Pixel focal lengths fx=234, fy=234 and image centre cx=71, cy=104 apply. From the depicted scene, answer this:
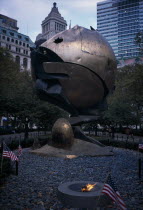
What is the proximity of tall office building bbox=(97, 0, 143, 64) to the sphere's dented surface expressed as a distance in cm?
13328

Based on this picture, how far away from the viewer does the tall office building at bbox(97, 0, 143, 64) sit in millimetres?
145125

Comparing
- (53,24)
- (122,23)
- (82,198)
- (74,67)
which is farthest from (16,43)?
(122,23)

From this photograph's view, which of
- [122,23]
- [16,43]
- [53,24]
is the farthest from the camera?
[53,24]

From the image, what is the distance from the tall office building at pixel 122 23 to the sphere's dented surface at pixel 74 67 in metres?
133

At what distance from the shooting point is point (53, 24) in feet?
521

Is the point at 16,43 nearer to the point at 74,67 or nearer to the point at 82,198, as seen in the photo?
the point at 74,67

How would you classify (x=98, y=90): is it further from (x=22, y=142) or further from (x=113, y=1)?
(x=113, y=1)

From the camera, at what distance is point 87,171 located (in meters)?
12.2

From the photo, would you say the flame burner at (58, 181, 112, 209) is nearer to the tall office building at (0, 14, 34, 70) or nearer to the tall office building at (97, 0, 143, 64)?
the tall office building at (0, 14, 34, 70)

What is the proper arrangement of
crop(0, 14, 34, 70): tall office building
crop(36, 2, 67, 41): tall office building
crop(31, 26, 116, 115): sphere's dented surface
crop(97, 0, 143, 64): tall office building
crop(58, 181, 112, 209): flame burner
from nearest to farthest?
crop(58, 181, 112, 209): flame burner < crop(31, 26, 116, 115): sphere's dented surface < crop(0, 14, 34, 70): tall office building < crop(97, 0, 143, 64): tall office building < crop(36, 2, 67, 41): tall office building

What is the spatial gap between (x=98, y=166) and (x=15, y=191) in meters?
5.85

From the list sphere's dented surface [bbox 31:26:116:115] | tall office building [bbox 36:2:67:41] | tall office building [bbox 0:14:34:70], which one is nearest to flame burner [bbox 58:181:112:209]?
sphere's dented surface [bbox 31:26:116:115]

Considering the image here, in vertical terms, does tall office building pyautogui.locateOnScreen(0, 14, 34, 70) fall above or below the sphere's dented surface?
above

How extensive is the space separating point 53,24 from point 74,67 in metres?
153
